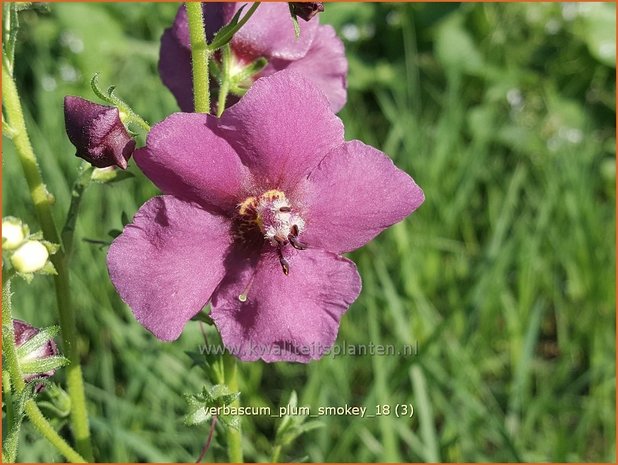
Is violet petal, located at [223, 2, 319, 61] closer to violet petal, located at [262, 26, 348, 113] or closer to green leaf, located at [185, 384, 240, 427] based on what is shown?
violet petal, located at [262, 26, 348, 113]

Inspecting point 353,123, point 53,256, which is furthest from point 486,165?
point 53,256

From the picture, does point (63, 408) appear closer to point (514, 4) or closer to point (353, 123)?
point (353, 123)

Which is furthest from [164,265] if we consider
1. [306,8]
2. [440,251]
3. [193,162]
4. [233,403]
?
[440,251]

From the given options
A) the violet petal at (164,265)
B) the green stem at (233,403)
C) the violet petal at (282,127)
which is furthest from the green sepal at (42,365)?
the violet petal at (282,127)

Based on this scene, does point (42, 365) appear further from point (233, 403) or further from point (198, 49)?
point (198, 49)

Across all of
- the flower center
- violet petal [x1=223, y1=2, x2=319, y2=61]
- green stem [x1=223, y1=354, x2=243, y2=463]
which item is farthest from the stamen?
violet petal [x1=223, y1=2, x2=319, y2=61]
